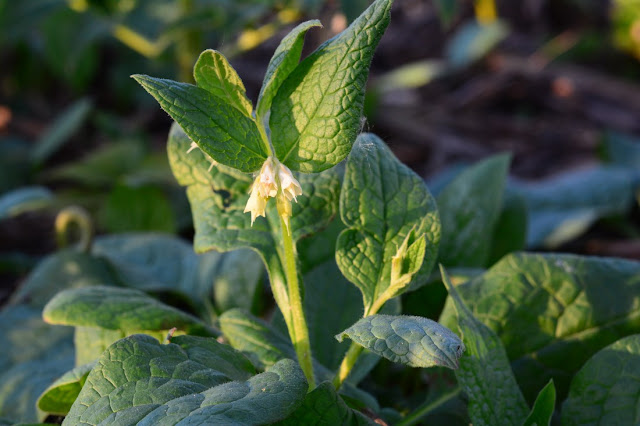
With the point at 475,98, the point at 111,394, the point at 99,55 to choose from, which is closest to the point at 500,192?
the point at 111,394

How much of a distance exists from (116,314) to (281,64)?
1.97 ft

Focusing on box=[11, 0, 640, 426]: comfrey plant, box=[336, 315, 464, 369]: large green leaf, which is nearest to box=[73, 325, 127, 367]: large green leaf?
box=[11, 0, 640, 426]: comfrey plant

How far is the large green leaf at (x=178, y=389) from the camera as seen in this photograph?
918mm

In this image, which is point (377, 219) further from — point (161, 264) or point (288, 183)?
point (161, 264)

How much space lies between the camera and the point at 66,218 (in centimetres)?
205

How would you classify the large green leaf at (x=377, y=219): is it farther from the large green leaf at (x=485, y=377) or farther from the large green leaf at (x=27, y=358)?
the large green leaf at (x=27, y=358)

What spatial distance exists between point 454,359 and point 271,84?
1.55 ft

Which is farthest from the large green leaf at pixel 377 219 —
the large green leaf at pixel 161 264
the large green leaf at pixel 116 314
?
the large green leaf at pixel 161 264

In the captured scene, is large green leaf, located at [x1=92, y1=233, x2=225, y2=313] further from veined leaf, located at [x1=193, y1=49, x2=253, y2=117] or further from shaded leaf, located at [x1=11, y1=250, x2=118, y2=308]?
veined leaf, located at [x1=193, y1=49, x2=253, y2=117]

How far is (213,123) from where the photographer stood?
1033 mm

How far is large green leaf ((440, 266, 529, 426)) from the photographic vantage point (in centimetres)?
115

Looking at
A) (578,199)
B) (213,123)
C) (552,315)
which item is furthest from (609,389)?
(578,199)

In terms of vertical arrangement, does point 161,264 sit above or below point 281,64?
below

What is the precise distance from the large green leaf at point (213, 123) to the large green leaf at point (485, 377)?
37cm
